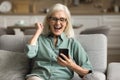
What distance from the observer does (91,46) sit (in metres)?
2.99

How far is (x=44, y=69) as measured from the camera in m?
2.76

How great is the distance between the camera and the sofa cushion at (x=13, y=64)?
114 inches

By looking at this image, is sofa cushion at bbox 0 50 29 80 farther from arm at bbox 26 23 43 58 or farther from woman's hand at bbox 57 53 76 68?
woman's hand at bbox 57 53 76 68

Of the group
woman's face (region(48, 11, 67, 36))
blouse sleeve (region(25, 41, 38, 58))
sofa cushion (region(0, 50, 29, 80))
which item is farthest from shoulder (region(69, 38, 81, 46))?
sofa cushion (region(0, 50, 29, 80))

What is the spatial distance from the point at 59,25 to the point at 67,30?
0.37ft

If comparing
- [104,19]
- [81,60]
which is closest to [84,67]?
[81,60]

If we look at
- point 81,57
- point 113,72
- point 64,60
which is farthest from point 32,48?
point 113,72

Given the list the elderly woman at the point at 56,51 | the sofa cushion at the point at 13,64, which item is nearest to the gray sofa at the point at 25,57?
the sofa cushion at the point at 13,64

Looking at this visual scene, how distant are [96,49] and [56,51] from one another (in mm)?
408

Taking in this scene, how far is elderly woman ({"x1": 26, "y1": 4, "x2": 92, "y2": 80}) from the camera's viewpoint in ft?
8.83

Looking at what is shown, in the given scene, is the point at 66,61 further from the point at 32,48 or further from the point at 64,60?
the point at 32,48

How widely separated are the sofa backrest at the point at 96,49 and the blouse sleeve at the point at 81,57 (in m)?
0.17

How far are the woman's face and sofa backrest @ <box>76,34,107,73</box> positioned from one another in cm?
24

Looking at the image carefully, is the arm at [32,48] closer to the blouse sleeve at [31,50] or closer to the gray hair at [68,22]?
the blouse sleeve at [31,50]
